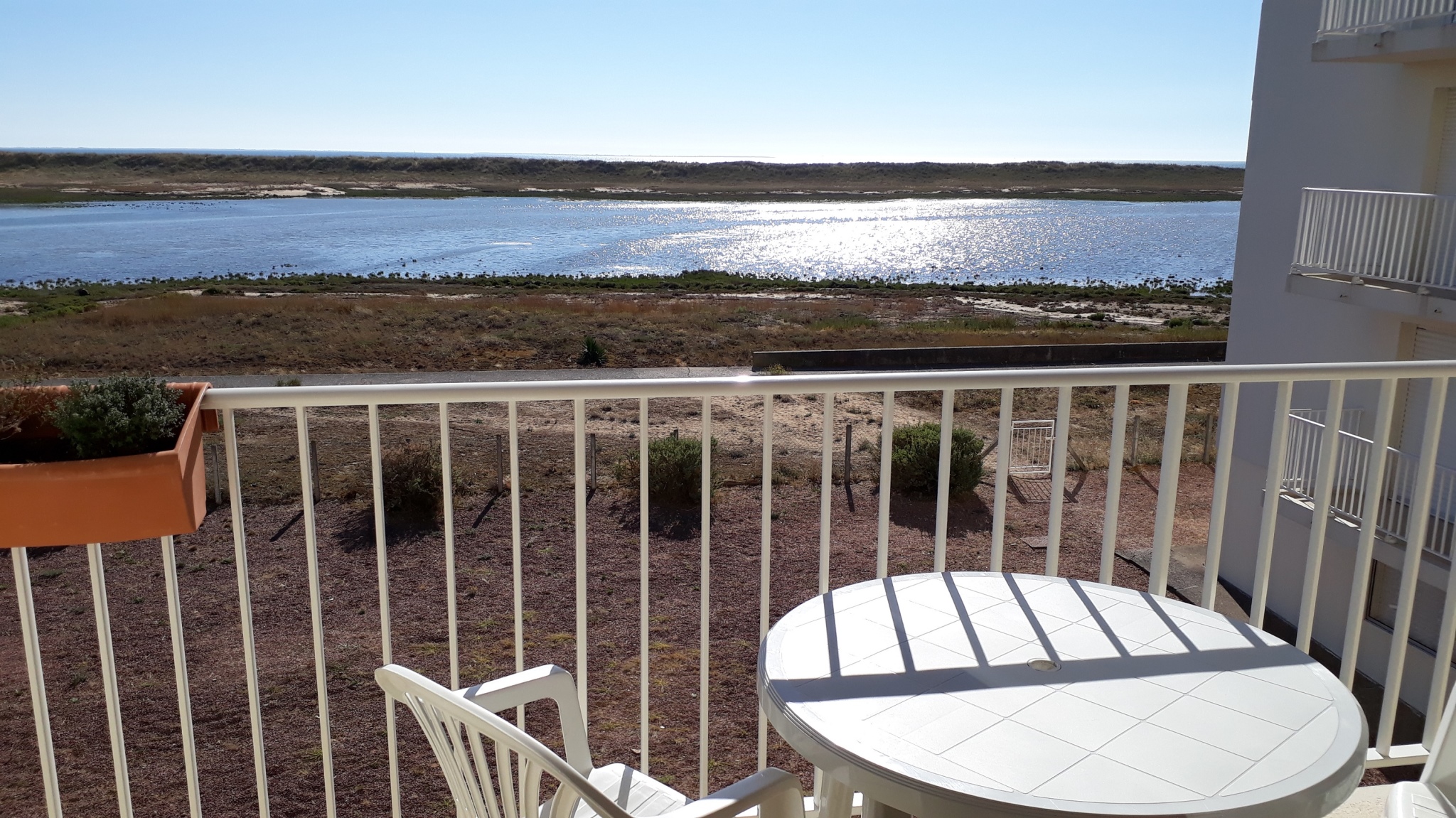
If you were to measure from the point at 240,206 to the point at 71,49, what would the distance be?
63597 millimetres

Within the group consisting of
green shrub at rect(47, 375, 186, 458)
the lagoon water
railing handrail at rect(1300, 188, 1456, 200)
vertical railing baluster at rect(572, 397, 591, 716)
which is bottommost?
the lagoon water

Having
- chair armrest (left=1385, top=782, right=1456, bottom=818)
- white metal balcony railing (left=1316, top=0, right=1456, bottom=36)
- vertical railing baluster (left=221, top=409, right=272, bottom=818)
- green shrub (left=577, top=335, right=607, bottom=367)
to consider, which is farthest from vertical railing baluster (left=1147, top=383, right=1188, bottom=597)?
green shrub (left=577, top=335, right=607, bottom=367)

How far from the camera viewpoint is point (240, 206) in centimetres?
9775

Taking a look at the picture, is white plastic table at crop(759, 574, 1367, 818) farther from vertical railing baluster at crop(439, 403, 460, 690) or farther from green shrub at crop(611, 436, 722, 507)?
green shrub at crop(611, 436, 722, 507)

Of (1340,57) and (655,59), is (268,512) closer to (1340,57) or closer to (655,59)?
(1340,57)

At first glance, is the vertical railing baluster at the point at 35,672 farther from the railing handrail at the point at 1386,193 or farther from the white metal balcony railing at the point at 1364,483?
the railing handrail at the point at 1386,193

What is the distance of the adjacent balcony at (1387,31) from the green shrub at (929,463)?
5.42 meters

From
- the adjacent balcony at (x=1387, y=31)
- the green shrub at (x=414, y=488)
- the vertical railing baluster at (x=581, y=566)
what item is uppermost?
the adjacent balcony at (x=1387, y=31)

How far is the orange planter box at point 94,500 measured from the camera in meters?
1.41

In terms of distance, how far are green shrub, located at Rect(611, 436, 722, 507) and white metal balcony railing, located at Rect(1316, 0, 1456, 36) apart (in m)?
7.35

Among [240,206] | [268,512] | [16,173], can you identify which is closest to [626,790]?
[268,512]

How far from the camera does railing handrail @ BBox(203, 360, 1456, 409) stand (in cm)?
160

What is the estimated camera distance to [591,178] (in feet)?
379

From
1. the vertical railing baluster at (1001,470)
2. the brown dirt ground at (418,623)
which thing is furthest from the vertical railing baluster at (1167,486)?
the brown dirt ground at (418,623)
